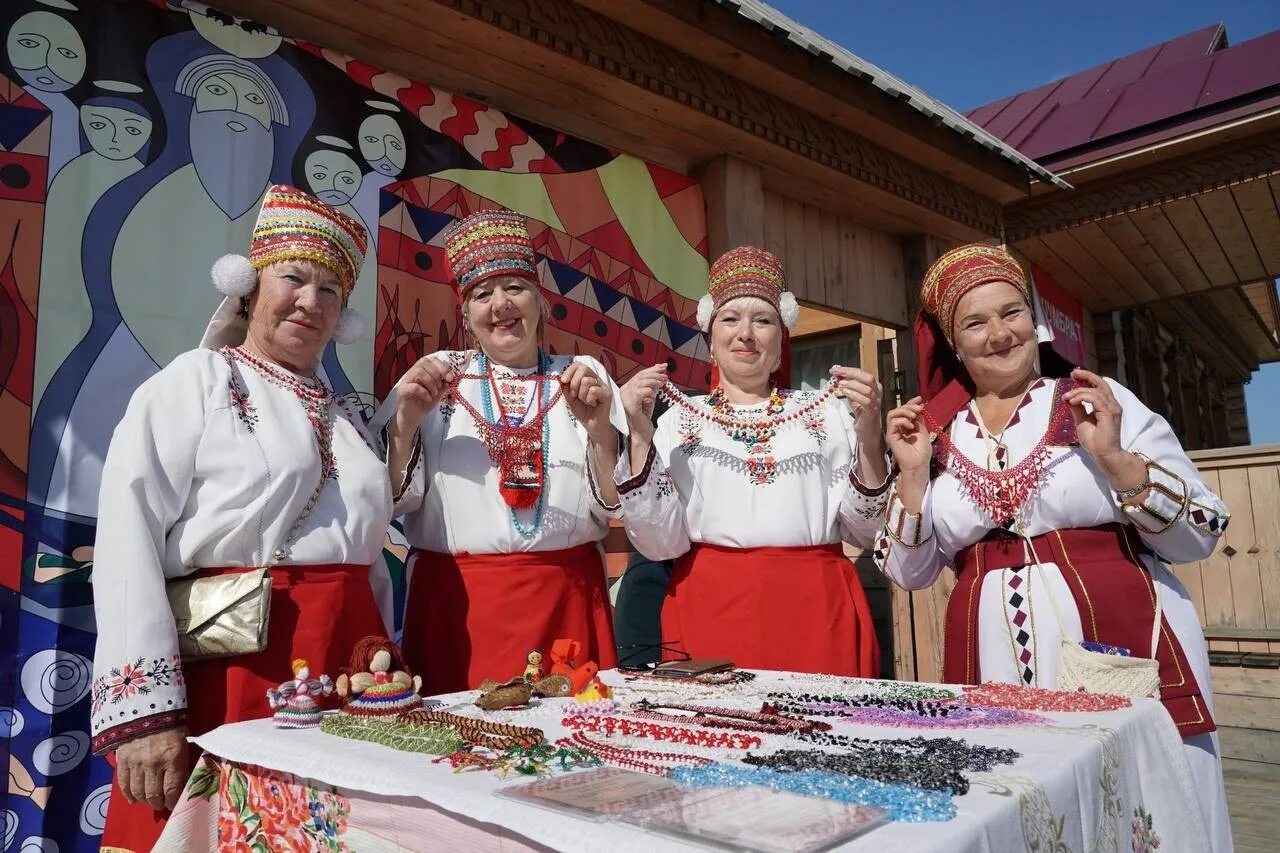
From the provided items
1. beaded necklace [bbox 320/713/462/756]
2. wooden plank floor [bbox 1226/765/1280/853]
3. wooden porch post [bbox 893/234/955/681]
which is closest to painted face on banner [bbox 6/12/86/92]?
beaded necklace [bbox 320/713/462/756]

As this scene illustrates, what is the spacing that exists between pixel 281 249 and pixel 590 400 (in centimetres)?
90

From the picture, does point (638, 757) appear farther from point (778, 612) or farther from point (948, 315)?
point (948, 315)

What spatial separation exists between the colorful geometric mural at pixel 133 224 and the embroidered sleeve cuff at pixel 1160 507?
2.26 meters

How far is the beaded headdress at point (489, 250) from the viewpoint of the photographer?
2621 mm

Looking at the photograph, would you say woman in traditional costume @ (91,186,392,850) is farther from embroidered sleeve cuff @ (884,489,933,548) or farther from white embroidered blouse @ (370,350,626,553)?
embroidered sleeve cuff @ (884,489,933,548)

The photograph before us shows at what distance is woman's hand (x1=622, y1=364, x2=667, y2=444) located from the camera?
254 centimetres

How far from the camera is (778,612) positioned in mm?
2578

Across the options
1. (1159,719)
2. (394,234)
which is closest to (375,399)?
(394,234)

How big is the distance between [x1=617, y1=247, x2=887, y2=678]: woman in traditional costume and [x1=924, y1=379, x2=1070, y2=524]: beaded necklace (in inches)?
12.9

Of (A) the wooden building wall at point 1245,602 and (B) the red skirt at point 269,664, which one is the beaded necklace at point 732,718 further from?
(A) the wooden building wall at point 1245,602

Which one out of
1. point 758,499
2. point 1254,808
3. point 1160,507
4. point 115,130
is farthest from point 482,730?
point 1254,808

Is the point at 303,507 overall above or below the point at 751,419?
below

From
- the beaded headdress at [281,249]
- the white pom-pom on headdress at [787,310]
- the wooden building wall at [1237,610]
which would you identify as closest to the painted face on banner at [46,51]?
the beaded headdress at [281,249]

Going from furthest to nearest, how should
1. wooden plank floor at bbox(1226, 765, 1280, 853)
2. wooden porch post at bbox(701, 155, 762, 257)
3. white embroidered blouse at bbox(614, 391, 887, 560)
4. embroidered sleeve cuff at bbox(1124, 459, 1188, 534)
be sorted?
1. wooden porch post at bbox(701, 155, 762, 257)
2. wooden plank floor at bbox(1226, 765, 1280, 853)
3. white embroidered blouse at bbox(614, 391, 887, 560)
4. embroidered sleeve cuff at bbox(1124, 459, 1188, 534)
